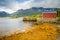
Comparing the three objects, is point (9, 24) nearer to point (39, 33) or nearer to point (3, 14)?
point (3, 14)

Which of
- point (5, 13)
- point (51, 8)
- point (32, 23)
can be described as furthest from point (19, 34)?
point (51, 8)

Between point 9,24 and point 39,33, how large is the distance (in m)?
0.58

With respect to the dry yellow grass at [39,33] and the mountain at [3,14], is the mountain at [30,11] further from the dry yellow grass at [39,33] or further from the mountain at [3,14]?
the dry yellow grass at [39,33]

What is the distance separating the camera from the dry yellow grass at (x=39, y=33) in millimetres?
2537

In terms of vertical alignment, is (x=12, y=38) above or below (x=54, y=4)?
below

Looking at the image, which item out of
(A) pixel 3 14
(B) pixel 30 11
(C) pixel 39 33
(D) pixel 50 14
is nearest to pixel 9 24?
(A) pixel 3 14

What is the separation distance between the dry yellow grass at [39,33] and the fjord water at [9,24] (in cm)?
12

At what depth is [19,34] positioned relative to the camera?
258cm

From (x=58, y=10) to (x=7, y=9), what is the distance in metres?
0.96

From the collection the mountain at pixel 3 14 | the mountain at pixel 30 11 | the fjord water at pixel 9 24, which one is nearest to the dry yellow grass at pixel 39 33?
the fjord water at pixel 9 24

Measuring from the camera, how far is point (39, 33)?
8.42ft

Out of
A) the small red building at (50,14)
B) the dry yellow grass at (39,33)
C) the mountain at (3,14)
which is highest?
the mountain at (3,14)

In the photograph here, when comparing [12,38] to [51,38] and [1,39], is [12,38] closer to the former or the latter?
[1,39]

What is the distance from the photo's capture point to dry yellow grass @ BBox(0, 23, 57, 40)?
254cm
